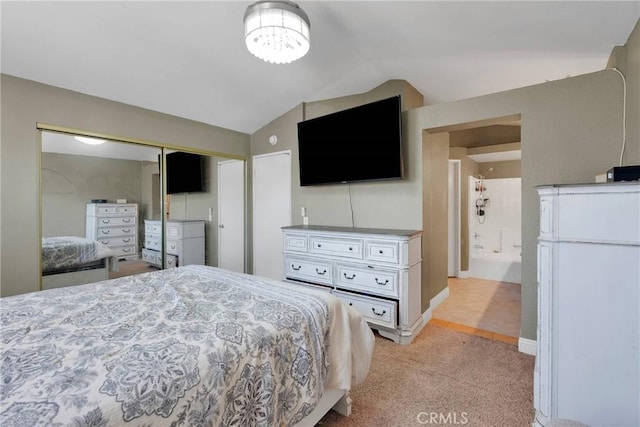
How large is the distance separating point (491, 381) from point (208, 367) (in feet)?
6.58

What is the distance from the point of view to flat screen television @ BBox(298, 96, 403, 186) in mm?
2768

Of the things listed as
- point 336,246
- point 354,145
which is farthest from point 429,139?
point 336,246

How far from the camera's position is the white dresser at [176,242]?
325cm

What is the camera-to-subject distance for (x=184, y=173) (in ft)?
11.8

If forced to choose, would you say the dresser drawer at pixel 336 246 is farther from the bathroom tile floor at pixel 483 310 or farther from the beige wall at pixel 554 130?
the beige wall at pixel 554 130

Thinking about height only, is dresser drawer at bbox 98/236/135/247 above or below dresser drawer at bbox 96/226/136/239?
below

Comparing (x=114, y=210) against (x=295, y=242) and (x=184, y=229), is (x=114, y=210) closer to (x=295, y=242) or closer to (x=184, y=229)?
(x=184, y=229)

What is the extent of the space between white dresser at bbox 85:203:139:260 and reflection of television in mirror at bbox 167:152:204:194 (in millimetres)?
499

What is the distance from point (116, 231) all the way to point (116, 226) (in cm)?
5

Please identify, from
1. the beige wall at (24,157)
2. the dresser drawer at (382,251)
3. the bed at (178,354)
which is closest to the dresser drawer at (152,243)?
the beige wall at (24,157)

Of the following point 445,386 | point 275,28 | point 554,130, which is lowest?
point 445,386

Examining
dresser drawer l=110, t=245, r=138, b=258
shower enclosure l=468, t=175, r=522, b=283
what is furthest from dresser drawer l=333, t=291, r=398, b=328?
shower enclosure l=468, t=175, r=522, b=283

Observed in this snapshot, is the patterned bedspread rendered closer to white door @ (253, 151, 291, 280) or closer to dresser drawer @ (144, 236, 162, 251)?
dresser drawer @ (144, 236, 162, 251)

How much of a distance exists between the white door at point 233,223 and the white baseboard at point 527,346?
11.1 feet
